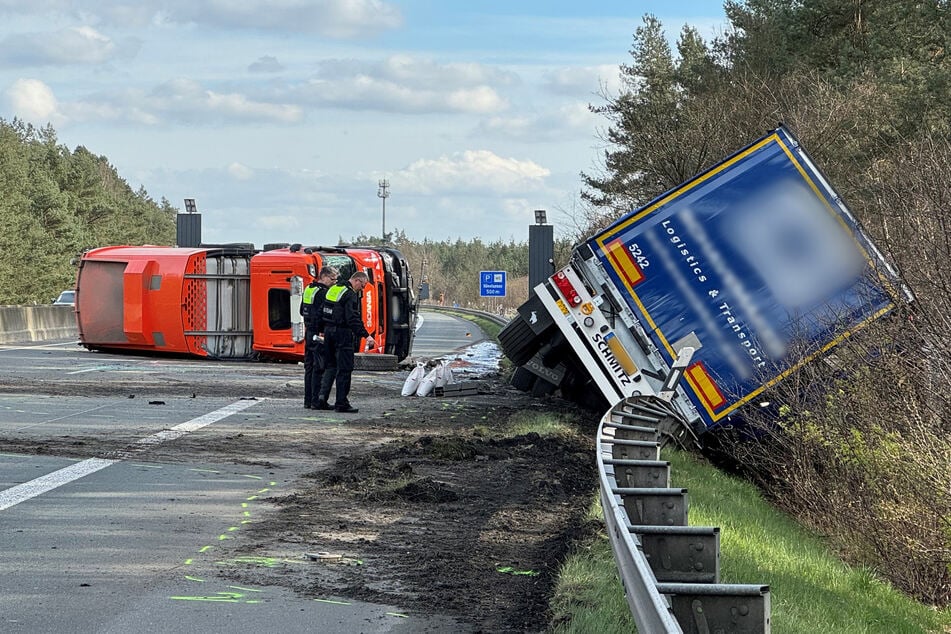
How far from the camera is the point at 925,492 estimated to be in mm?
9992

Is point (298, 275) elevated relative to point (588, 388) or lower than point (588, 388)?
elevated

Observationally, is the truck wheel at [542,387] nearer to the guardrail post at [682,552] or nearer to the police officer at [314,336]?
the police officer at [314,336]

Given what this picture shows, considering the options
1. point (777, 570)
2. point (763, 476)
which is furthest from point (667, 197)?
point (777, 570)

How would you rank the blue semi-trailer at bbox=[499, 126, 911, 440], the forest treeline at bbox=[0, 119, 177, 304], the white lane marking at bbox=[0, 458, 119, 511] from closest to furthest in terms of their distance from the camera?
the white lane marking at bbox=[0, 458, 119, 511], the blue semi-trailer at bbox=[499, 126, 911, 440], the forest treeline at bbox=[0, 119, 177, 304]

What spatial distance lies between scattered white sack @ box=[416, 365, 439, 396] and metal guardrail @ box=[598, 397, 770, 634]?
1122 centimetres

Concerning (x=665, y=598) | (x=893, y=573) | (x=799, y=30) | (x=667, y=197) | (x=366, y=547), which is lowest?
(x=893, y=573)

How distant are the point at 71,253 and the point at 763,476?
244 ft

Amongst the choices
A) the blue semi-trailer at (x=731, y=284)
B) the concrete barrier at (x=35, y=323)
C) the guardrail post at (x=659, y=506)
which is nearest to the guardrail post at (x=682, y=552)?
the guardrail post at (x=659, y=506)

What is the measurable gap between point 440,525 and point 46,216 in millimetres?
77349

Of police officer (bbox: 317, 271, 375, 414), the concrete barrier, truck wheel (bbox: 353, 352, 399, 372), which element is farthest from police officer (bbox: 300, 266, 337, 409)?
the concrete barrier

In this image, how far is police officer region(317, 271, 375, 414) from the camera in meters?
16.8

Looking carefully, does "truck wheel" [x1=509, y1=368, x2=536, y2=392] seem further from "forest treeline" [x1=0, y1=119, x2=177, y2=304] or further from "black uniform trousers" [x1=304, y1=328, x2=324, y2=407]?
"forest treeline" [x1=0, y1=119, x2=177, y2=304]

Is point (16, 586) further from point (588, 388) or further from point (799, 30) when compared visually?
point (799, 30)

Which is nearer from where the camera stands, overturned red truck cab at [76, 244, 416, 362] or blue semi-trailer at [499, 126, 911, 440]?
blue semi-trailer at [499, 126, 911, 440]
